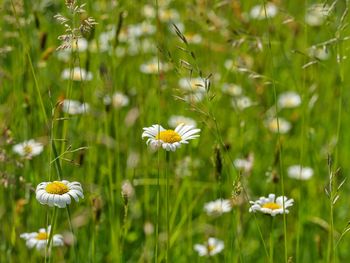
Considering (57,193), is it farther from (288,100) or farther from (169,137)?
(288,100)

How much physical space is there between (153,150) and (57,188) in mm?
1029

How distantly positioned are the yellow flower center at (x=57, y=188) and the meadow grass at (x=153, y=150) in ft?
0.22

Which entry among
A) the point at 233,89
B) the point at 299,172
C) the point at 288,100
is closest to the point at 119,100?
the point at 233,89

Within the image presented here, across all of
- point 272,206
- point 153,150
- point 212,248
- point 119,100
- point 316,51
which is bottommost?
point 212,248

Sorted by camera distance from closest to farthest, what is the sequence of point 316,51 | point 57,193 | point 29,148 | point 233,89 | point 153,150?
point 57,193
point 29,148
point 153,150
point 233,89
point 316,51

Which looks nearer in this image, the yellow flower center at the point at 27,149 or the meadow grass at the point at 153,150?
the meadow grass at the point at 153,150

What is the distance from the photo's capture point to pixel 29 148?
217cm

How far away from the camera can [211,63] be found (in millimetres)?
3088

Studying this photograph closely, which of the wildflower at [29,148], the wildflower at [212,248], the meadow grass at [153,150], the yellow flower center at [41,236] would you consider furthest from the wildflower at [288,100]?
the yellow flower center at [41,236]

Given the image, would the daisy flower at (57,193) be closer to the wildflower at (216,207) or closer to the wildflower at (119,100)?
the wildflower at (216,207)

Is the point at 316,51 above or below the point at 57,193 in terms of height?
above

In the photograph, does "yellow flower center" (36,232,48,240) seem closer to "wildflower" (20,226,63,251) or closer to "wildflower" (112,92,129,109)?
"wildflower" (20,226,63,251)

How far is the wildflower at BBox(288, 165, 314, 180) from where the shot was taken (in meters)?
2.47

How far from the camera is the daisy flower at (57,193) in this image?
1474 millimetres
